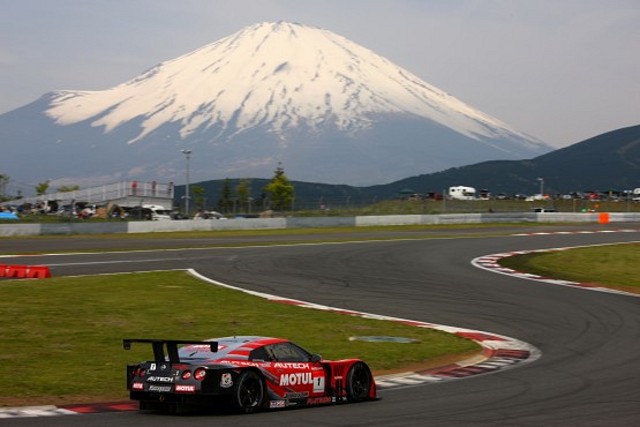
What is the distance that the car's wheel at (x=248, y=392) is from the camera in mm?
12260

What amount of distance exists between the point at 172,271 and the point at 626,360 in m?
19.4

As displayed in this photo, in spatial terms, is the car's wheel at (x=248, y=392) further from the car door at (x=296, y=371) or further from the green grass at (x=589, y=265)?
the green grass at (x=589, y=265)

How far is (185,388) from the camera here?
1205 cm

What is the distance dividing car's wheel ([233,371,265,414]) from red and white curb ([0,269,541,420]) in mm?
1589

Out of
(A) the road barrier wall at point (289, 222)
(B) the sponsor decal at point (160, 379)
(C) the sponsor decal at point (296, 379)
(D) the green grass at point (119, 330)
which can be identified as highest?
(A) the road barrier wall at point (289, 222)

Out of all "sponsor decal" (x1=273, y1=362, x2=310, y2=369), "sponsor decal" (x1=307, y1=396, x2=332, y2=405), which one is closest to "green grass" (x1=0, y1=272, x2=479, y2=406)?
"sponsor decal" (x1=273, y1=362, x2=310, y2=369)

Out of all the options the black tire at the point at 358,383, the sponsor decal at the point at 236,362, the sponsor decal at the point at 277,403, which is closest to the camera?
the sponsor decal at the point at 236,362

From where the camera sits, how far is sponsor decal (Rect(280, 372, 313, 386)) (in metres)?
13.0

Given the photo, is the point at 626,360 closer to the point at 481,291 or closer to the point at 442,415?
the point at 442,415

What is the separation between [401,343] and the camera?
20.0 m

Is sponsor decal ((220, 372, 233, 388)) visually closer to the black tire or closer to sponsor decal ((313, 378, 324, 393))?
sponsor decal ((313, 378, 324, 393))

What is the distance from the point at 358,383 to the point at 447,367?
415cm

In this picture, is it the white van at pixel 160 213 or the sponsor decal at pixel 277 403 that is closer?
the sponsor decal at pixel 277 403

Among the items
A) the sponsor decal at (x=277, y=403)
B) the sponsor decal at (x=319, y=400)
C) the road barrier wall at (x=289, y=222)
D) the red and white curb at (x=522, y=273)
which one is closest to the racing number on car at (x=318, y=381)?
the sponsor decal at (x=319, y=400)
